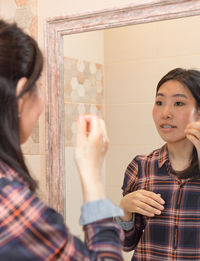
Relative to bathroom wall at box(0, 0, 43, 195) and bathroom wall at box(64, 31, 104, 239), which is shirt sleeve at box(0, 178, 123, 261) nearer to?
bathroom wall at box(64, 31, 104, 239)

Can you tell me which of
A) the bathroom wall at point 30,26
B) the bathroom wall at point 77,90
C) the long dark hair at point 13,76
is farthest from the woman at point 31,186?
the bathroom wall at point 30,26

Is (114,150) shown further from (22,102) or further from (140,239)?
(22,102)

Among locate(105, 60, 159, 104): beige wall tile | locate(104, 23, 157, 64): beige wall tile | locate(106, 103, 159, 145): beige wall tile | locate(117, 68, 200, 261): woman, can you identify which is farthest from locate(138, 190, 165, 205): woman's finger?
locate(104, 23, 157, 64): beige wall tile

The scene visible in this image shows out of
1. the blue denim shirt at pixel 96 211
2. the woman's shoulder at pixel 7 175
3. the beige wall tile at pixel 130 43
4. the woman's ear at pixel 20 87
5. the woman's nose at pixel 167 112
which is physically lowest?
the blue denim shirt at pixel 96 211

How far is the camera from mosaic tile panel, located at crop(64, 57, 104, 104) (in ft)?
3.69

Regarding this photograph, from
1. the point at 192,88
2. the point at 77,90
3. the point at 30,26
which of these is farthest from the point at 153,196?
the point at 30,26

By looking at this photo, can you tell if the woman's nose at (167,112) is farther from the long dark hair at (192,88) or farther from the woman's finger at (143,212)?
the woman's finger at (143,212)

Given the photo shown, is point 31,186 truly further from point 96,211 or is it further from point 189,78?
point 189,78

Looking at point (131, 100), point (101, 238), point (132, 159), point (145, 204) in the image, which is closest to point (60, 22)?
point (131, 100)

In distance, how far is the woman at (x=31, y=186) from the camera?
A: 2.01 feet

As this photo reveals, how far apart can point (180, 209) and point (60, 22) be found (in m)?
0.67

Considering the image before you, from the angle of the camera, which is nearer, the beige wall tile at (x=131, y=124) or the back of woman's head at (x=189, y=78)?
the back of woman's head at (x=189, y=78)

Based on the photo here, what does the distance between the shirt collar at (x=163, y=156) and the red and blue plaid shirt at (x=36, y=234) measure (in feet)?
1.17

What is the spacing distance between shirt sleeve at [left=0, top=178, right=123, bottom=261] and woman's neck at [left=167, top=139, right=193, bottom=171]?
35 centimetres
